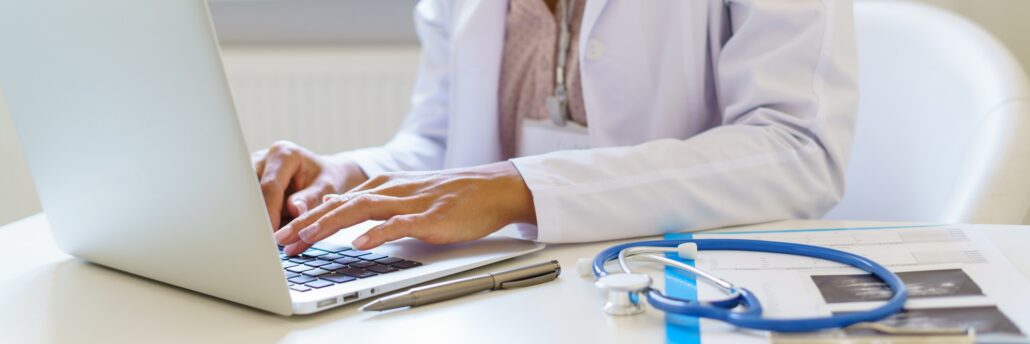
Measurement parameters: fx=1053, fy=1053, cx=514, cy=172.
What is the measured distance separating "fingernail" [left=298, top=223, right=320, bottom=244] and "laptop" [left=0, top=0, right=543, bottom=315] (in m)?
0.02

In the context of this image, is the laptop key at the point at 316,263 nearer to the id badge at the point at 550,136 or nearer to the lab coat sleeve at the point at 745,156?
the lab coat sleeve at the point at 745,156

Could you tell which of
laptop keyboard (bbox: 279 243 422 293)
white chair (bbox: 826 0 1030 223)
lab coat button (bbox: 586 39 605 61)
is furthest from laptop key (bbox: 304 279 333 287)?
white chair (bbox: 826 0 1030 223)

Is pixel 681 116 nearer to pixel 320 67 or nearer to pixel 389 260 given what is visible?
pixel 389 260

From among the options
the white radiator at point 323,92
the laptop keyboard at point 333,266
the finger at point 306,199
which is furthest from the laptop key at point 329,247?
the white radiator at point 323,92

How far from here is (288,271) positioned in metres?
0.72

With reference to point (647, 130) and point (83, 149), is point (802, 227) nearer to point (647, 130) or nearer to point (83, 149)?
point (647, 130)

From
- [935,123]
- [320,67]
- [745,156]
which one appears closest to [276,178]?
[745,156]

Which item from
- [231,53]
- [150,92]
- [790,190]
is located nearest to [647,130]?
[790,190]

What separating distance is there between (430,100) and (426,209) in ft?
1.94

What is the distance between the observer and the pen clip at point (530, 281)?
0.69 metres

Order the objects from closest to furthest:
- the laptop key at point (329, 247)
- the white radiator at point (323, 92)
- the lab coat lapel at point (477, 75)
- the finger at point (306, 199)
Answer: the laptop key at point (329, 247) < the finger at point (306, 199) < the lab coat lapel at point (477, 75) < the white radiator at point (323, 92)

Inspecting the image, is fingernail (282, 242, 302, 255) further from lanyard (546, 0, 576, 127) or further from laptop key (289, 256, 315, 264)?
lanyard (546, 0, 576, 127)

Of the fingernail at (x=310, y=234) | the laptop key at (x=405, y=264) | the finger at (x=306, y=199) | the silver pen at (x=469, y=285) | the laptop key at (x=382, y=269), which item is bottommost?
the silver pen at (x=469, y=285)

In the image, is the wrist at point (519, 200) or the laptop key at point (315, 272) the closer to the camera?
the laptop key at point (315, 272)
